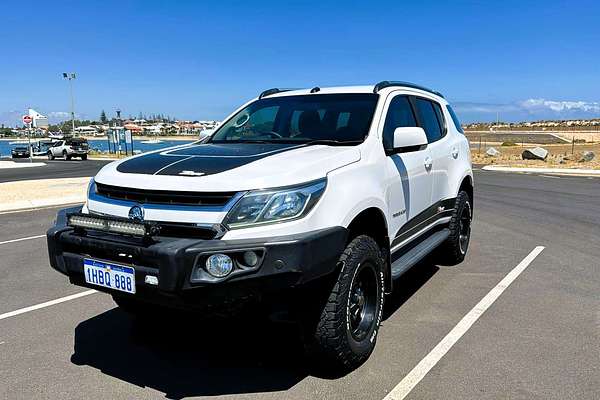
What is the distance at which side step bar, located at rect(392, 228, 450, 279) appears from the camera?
413 centimetres

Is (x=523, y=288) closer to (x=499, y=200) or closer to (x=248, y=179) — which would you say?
(x=248, y=179)

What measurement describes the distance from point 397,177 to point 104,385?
2574mm

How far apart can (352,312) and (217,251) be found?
1.19 meters

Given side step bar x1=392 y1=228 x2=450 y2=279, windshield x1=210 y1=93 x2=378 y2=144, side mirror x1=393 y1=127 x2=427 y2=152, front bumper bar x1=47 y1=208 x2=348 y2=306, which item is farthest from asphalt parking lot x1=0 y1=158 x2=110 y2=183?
side mirror x1=393 y1=127 x2=427 y2=152

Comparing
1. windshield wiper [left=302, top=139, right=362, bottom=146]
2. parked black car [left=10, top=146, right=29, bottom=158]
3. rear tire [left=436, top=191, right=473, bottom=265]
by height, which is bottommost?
parked black car [left=10, top=146, right=29, bottom=158]

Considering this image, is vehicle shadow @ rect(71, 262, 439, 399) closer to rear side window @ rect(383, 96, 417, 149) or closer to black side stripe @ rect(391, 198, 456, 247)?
black side stripe @ rect(391, 198, 456, 247)

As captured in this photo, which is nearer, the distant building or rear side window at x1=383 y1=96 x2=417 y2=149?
rear side window at x1=383 y1=96 x2=417 y2=149

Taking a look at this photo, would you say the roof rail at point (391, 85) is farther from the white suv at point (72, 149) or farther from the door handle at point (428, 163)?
the white suv at point (72, 149)

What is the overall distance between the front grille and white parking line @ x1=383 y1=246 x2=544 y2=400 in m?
1.57

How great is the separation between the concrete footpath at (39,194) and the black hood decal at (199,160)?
9.47 m

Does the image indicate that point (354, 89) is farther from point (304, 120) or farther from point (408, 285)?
point (408, 285)

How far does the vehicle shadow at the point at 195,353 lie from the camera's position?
11.0ft

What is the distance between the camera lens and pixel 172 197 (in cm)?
306

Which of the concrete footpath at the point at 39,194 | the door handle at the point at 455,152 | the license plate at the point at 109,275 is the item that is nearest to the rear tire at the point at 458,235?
the door handle at the point at 455,152
